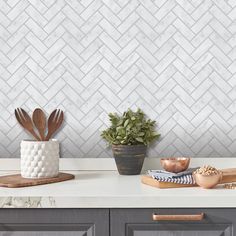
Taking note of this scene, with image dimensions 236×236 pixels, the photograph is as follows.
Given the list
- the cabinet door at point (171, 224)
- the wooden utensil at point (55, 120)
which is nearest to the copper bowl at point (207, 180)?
the cabinet door at point (171, 224)

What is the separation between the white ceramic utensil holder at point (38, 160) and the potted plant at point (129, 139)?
313 mm

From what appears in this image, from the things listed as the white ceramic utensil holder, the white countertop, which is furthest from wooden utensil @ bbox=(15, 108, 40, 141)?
the white countertop

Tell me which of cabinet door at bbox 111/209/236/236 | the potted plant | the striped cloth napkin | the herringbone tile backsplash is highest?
the herringbone tile backsplash

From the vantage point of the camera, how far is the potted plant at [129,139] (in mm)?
2525

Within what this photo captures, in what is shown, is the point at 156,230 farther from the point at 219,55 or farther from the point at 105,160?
the point at 219,55

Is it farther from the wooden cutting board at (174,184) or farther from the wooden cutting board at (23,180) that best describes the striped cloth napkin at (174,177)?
the wooden cutting board at (23,180)

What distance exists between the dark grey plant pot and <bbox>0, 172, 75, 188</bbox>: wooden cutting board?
0.23 m

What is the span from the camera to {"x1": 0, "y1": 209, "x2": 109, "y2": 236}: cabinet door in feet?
6.77

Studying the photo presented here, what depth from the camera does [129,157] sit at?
2518 mm

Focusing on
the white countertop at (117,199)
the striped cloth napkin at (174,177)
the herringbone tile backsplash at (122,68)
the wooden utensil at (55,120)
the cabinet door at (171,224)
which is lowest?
the cabinet door at (171,224)

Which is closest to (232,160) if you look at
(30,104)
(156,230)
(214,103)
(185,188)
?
(214,103)

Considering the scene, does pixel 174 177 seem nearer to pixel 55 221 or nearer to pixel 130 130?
pixel 130 130

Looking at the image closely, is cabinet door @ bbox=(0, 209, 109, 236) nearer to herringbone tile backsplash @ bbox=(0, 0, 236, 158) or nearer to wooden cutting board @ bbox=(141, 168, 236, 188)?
wooden cutting board @ bbox=(141, 168, 236, 188)

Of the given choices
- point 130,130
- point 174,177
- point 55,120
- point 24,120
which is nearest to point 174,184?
point 174,177
